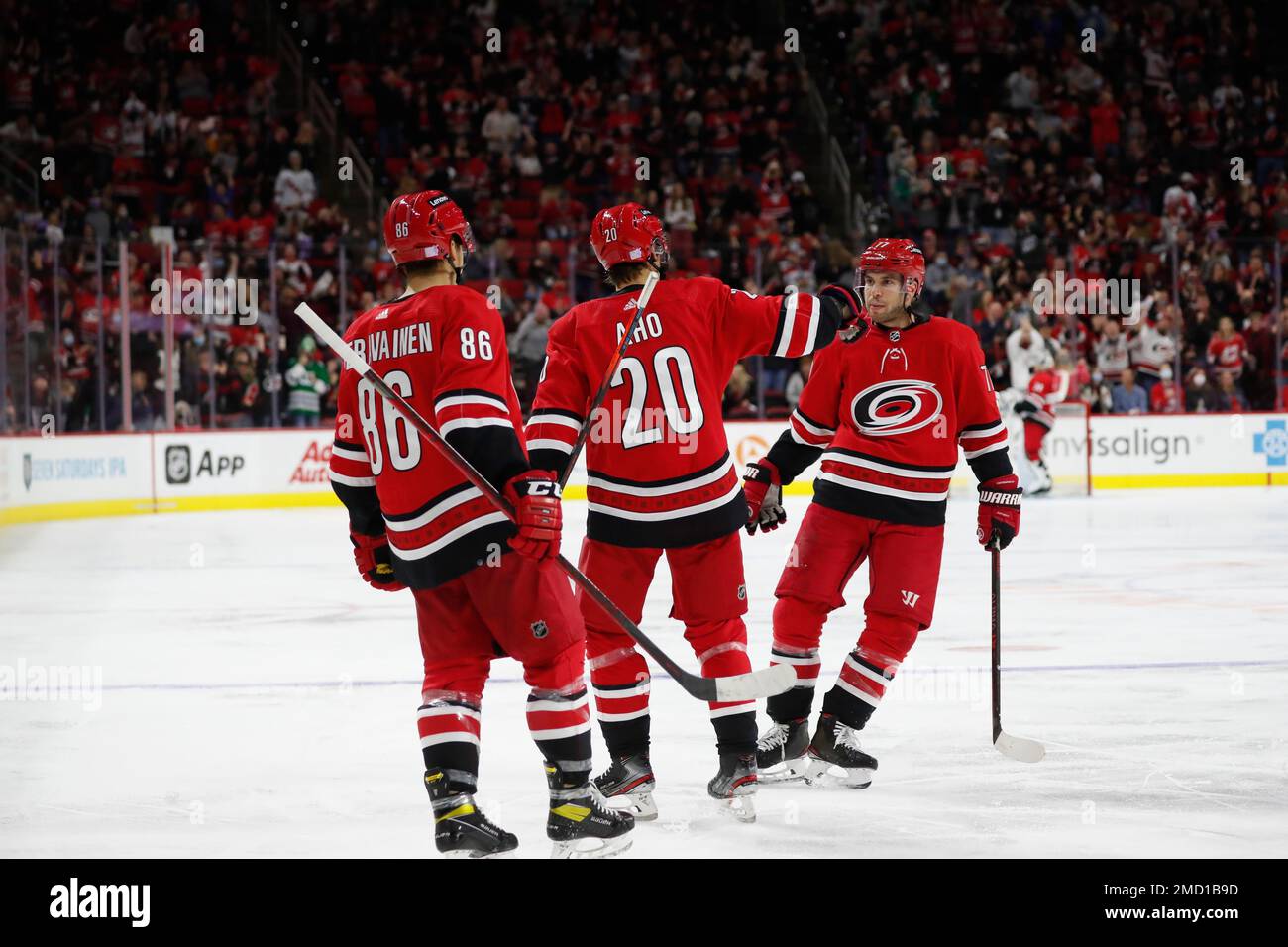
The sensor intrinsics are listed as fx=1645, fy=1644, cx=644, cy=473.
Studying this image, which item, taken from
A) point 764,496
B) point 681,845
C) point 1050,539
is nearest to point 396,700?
point 764,496

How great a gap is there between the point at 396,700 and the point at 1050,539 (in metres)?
5.97

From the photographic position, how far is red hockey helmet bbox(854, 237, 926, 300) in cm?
432

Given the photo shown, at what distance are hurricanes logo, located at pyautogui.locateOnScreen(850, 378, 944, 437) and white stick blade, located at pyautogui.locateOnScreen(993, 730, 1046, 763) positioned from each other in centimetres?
84

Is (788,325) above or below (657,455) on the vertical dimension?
above

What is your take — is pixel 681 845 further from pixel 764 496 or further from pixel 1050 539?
pixel 1050 539

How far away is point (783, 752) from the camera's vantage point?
431 cm

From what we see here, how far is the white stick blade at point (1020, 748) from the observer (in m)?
4.18

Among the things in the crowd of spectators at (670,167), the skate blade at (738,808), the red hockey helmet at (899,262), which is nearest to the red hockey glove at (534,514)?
the skate blade at (738,808)

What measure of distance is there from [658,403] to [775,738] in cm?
102

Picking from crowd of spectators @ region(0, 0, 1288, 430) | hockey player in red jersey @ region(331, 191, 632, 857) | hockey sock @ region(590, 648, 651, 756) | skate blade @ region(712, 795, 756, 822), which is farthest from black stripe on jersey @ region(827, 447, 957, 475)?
crowd of spectators @ region(0, 0, 1288, 430)

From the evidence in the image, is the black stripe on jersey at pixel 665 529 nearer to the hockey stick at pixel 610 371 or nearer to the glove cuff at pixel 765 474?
the hockey stick at pixel 610 371

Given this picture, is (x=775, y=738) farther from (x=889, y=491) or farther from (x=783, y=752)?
(x=889, y=491)

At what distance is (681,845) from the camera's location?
352 centimetres

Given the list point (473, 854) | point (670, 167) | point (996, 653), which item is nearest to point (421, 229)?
point (473, 854)
